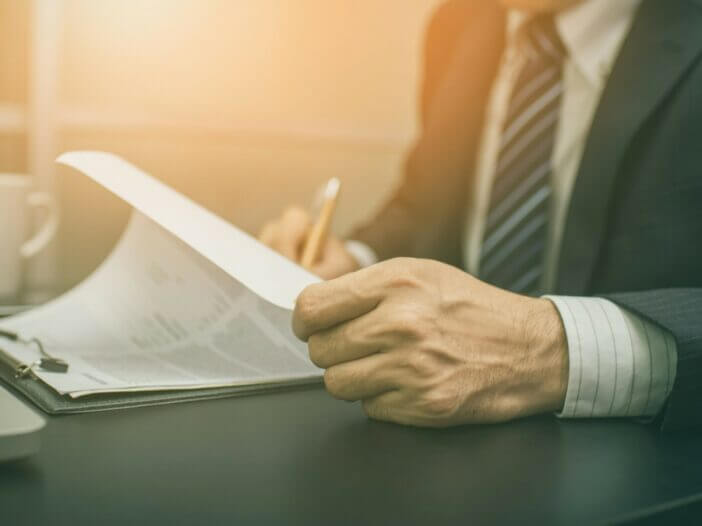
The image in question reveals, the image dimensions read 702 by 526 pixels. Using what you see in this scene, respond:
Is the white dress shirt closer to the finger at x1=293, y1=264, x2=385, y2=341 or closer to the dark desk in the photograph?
the dark desk

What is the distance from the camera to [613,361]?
49cm

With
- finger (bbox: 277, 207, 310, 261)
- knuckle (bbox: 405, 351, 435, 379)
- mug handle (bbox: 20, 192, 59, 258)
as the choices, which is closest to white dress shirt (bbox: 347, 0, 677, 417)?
knuckle (bbox: 405, 351, 435, 379)

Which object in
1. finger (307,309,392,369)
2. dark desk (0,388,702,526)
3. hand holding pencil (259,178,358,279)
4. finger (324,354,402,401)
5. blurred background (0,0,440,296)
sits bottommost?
dark desk (0,388,702,526)

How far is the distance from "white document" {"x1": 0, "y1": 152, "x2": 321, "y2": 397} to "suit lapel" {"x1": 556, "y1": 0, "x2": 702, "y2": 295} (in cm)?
42

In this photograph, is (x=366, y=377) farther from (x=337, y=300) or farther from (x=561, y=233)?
(x=561, y=233)

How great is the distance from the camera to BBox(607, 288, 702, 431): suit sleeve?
0.46 metres

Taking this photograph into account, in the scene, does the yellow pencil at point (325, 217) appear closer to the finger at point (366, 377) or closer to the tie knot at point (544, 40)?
the finger at point (366, 377)

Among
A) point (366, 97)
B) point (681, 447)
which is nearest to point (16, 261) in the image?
point (681, 447)

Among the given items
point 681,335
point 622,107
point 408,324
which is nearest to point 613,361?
point 681,335

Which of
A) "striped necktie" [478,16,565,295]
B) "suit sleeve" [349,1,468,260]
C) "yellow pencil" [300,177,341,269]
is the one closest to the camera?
"yellow pencil" [300,177,341,269]

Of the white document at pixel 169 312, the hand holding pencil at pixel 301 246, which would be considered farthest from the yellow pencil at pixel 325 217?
the white document at pixel 169 312

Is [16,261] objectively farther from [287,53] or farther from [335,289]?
[287,53]

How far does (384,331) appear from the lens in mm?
439

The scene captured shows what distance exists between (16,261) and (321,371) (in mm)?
408
